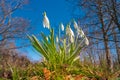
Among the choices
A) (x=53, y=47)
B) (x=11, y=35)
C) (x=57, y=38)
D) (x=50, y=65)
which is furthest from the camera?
(x=11, y=35)

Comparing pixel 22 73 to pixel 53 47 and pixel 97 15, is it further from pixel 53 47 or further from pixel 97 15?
pixel 97 15

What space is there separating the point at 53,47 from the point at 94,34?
11.2 m

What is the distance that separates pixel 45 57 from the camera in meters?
4.45

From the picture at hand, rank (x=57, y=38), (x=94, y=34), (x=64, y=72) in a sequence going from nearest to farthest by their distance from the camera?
(x=64, y=72) < (x=57, y=38) < (x=94, y=34)

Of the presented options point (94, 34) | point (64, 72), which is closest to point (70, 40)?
point (64, 72)

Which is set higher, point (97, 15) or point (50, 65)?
point (97, 15)

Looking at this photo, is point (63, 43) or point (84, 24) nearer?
point (63, 43)

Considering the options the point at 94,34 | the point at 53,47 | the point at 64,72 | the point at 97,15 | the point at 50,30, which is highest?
the point at 97,15

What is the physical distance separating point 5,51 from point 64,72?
25858mm

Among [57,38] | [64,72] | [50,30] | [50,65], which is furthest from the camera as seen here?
[57,38]

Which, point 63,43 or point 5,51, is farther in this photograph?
point 5,51

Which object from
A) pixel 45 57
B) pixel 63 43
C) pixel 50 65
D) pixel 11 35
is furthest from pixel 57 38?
pixel 11 35

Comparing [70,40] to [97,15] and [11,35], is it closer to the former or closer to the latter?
[97,15]

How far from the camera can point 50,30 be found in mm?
4715
